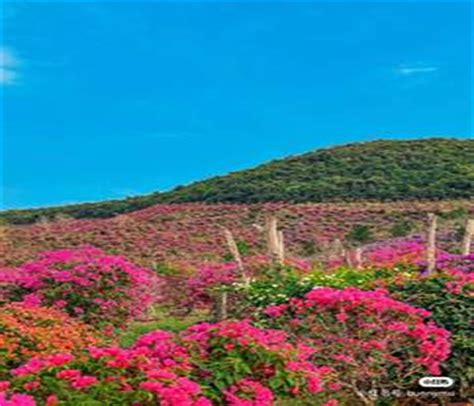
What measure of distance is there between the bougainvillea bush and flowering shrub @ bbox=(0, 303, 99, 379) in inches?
76.5

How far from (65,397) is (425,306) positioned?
17.9 ft

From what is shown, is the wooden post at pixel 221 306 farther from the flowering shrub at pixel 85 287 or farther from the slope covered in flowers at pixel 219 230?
the slope covered in flowers at pixel 219 230

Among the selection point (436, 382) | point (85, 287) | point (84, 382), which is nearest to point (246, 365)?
point (84, 382)

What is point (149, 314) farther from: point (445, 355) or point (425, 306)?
point (445, 355)

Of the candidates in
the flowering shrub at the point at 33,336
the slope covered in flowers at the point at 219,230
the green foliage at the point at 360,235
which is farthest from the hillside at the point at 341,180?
the flowering shrub at the point at 33,336

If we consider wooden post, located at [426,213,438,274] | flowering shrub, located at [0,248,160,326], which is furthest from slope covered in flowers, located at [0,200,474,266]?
flowering shrub, located at [0,248,160,326]

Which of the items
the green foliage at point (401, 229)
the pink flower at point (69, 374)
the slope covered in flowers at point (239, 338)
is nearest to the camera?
the pink flower at point (69, 374)

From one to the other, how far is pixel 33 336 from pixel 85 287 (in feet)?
12.3

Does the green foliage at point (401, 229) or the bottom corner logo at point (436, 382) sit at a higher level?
the green foliage at point (401, 229)

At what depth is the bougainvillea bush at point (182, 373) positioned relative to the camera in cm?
616

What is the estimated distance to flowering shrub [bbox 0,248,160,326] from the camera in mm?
13164

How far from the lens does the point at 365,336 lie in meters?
9.18

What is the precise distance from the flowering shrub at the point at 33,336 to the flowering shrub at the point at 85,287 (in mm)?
2207

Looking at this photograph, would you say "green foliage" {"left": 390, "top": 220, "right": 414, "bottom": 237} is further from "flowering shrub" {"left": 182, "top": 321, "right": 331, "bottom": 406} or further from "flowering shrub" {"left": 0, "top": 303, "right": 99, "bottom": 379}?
"flowering shrub" {"left": 182, "top": 321, "right": 331, "bottom": 406}
